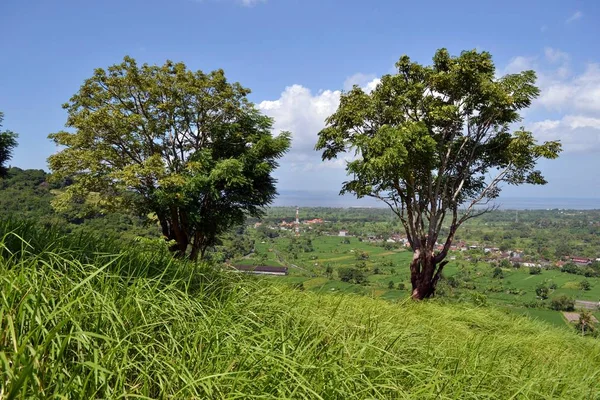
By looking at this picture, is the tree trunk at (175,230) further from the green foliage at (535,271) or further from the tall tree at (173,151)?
the green foliage at (535,271)

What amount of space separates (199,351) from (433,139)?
6864mm

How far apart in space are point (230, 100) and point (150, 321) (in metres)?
9.59

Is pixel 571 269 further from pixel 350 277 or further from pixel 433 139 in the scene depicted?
pixel 433 139

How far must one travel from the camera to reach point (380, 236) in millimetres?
78625

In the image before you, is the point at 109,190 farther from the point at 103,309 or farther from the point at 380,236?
the point at 380,236

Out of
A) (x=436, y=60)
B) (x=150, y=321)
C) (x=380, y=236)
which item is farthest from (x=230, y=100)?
(x=380, y=236)

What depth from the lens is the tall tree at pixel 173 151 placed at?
31.6 ft

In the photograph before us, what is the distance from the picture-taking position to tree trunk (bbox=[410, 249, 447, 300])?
8688 millimetres

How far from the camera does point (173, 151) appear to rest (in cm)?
1095

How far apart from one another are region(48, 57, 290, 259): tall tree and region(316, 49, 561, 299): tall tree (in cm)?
289

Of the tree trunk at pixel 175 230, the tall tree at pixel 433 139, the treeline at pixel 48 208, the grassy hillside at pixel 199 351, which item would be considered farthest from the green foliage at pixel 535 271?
the grassy hillside at pixel 199 351

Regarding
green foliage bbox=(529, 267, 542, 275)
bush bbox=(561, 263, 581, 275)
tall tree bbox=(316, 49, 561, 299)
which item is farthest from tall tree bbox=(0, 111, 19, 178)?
bush bbox=(561, 263, 581, 275)

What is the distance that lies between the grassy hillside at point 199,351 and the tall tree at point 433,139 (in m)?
5.07

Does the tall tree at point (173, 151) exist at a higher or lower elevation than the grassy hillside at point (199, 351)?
higher
